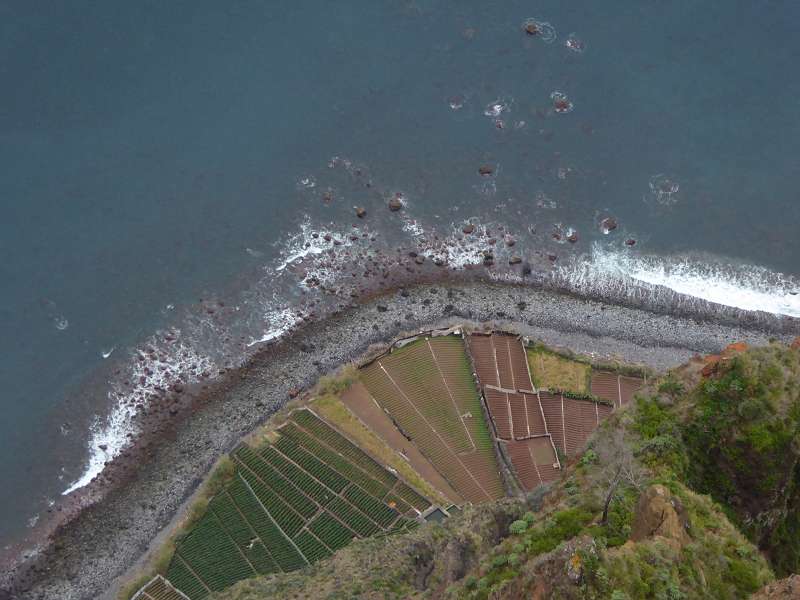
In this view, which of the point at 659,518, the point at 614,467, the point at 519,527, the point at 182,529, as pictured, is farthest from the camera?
the point at 182,529

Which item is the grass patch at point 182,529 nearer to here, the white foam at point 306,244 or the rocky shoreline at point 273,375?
the rocky shoreline at point 273,375

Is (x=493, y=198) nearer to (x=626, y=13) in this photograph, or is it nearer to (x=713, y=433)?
(x=626, y=13)

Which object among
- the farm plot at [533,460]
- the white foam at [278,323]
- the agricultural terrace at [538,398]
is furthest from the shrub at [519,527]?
the white foam at [278,323]

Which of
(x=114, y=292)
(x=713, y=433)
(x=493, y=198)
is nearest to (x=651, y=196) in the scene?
(x=493, y=198)

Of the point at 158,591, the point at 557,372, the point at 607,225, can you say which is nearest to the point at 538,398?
the point at 557,372

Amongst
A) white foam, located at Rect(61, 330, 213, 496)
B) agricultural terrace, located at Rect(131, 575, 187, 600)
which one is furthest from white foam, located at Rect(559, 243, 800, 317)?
agricultural terrace, located at Rect(131, 575, 187, 600)

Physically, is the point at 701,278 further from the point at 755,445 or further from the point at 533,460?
the point at 755,445
